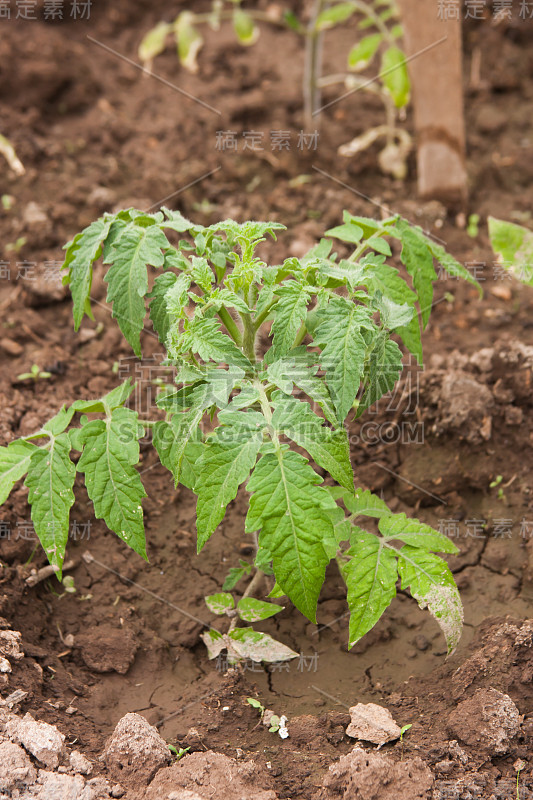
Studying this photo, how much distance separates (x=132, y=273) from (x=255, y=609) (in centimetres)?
109

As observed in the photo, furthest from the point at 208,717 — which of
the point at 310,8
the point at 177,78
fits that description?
the point at 310,8

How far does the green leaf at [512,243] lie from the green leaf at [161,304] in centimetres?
155

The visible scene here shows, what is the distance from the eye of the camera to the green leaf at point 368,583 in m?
2.07

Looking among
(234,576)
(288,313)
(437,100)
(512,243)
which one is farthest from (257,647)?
(437,100)

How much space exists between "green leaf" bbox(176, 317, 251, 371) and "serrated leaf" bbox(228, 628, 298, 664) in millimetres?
895

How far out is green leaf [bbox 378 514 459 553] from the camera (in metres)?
2.21

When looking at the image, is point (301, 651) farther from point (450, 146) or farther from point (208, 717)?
point (450, 146)

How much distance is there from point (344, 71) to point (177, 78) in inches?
39.9

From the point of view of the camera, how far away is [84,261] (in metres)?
2.34

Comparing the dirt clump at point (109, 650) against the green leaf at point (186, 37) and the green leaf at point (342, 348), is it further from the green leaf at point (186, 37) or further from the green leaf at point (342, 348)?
the green leaf at point (186, 37)

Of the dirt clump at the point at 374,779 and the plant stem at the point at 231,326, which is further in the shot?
the plant stem at the point at 231,326

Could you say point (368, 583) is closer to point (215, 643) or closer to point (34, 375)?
point (215, 643)

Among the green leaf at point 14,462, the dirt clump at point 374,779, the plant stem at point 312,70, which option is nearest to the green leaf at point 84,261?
the green leaf at point 14,462

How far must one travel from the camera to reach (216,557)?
2.81m
